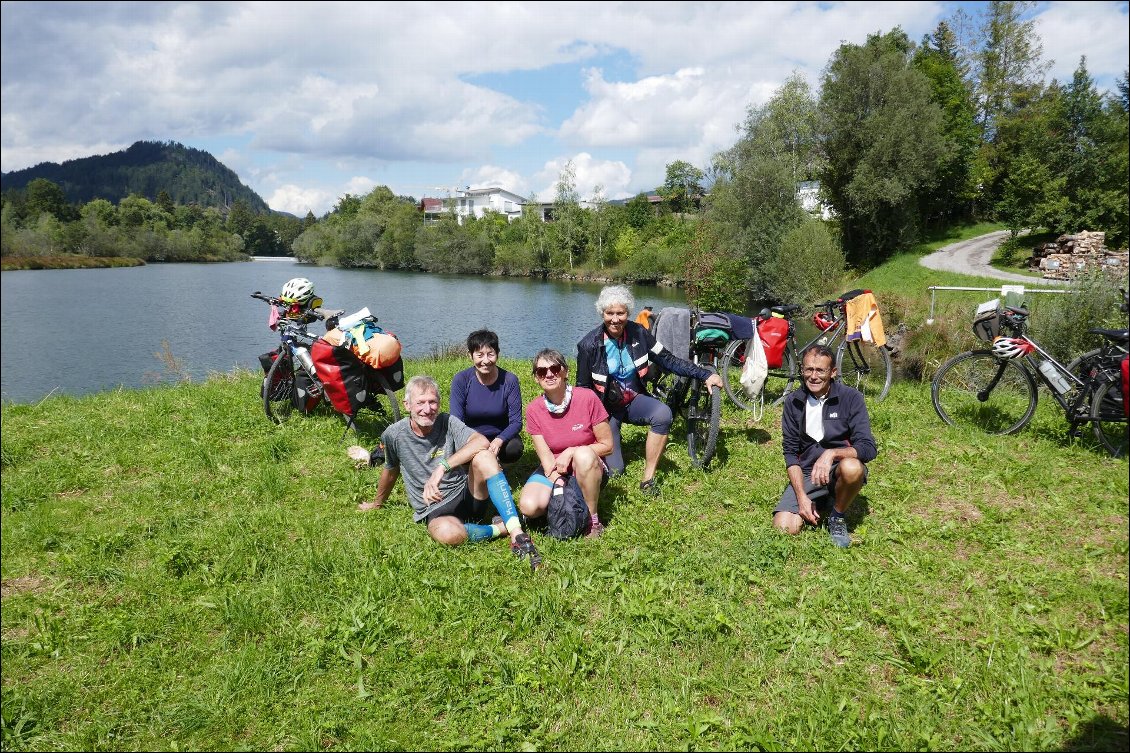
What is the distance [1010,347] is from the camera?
545cm

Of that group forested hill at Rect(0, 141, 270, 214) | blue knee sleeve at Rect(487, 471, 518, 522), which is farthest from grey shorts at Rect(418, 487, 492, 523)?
forested hill at Rect(0, 141, 270, 214)

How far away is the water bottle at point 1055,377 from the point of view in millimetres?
5074

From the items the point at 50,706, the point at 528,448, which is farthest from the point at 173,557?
the point at 528,448

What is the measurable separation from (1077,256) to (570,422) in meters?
3.04

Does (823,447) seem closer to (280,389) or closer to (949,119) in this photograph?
(280,389)

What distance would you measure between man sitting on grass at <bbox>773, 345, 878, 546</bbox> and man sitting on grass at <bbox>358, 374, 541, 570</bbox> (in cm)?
191

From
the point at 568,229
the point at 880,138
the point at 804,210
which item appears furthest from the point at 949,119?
the point at 568,229

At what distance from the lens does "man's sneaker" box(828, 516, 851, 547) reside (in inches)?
163

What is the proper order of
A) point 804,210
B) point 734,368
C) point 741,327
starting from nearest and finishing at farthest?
point 741,327, point 734,368, point 804,210

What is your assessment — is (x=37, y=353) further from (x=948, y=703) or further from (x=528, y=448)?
(x=528, y=448)

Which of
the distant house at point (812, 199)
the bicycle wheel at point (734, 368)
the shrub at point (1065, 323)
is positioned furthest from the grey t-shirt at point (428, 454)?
the distant house at point (812, 199)

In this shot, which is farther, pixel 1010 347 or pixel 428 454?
Result: pixel 1010 347

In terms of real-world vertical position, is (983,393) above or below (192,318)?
below

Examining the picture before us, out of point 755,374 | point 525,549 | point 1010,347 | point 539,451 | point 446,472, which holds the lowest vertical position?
point 525,549
